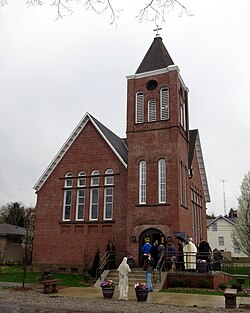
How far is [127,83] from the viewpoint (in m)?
26.9

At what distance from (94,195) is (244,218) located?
21.8 meters

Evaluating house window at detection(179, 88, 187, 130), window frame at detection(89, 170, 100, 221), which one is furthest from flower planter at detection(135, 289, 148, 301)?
house window at detection(179, 88, 187, 130)

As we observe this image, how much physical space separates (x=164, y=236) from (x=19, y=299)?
1037 centimetres

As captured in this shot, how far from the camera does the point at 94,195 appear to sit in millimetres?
26703

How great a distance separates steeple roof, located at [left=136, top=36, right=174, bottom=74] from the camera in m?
26.6

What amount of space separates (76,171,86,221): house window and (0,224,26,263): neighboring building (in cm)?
1298

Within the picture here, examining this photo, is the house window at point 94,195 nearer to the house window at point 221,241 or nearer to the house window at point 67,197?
the house window at point 67,197

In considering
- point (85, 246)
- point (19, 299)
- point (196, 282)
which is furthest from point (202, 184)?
point (19, 299)

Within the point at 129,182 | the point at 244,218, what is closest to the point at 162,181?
the point at 129,182

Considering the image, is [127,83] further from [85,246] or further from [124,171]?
[85,246]

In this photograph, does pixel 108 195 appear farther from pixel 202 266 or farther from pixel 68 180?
pixel 202 266

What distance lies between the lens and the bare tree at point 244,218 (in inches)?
1581

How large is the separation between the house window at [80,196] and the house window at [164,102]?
751 cm

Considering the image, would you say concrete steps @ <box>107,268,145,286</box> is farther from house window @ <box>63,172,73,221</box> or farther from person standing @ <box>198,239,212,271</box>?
house window @ <box>63,172,73,221</box>
